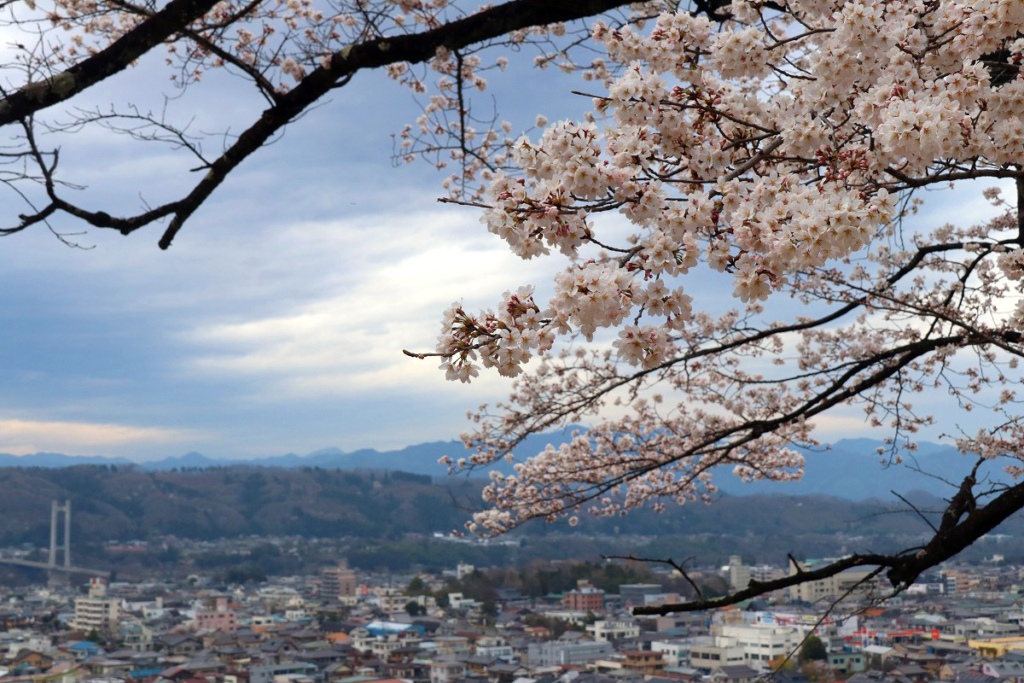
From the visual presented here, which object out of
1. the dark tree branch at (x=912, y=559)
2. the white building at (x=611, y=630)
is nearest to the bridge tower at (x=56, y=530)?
the white building at (x=611, y=630)

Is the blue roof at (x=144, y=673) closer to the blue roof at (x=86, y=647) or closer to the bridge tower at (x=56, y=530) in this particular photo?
the blue roof at (x=86, y=647)

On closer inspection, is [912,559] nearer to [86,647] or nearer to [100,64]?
[100,64]

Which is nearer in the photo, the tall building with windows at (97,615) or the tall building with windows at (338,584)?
the tall building with windows at (97,615)

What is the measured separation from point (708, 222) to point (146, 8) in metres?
3.22

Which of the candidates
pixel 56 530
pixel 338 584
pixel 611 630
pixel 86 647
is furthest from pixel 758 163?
pixel 56 530

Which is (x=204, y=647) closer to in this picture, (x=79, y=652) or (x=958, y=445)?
(x=79, y=652)

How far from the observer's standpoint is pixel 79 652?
25906 millimetres

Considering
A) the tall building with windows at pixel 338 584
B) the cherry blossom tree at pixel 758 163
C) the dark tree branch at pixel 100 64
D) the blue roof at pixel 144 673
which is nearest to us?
the cherry blossom tree at pixel 758 163

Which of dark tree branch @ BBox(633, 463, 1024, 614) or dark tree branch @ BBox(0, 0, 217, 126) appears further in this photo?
dark tree branch @ BBox(0, 0, 217, 126)

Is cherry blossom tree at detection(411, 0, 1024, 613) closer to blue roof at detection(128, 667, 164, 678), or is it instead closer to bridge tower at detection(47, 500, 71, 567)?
blue roof at detection(128, 667, 164, 678)

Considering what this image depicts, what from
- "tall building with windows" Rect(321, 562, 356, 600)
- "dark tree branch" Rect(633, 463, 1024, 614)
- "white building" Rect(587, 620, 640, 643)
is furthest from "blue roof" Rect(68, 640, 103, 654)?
"dark tree branch" Rect(633, 463, 1024, 614)

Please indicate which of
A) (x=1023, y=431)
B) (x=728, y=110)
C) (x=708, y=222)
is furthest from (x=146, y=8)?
(x=1023, y=431)

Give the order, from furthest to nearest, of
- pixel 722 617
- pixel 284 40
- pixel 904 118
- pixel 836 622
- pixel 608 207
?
1. pixel 722 617
2. pixel 284 40
3. pixel 836 622
4. pixel 608 207
5. pixel 904 118

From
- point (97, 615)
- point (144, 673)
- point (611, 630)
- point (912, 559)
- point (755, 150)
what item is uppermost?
point (755, 150)
